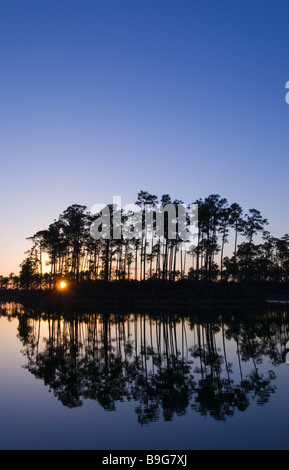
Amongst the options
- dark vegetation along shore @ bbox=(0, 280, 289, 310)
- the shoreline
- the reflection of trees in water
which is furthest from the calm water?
dark vegetation along shore @ bbox=(0, 280, 289, 310)

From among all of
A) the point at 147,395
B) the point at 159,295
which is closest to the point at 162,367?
the point at 147,395

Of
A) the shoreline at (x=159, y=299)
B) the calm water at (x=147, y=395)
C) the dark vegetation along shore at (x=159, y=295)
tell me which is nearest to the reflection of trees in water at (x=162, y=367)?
the calm water at (x=147, y=395)

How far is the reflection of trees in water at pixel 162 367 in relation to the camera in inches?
445

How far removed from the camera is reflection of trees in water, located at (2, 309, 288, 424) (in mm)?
11305

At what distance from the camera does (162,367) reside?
15.9m

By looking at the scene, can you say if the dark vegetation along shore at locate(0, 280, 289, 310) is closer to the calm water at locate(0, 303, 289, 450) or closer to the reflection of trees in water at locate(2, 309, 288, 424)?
the reflection of trees in water at locate(2, 309, 288, 424)

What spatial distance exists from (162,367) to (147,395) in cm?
413

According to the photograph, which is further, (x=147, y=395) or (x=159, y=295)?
(x=159, y=295)

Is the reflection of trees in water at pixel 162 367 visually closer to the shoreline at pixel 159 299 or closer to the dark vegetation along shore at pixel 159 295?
the shoreline at pixel 159 299

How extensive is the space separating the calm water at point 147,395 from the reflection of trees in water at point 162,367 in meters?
0.05

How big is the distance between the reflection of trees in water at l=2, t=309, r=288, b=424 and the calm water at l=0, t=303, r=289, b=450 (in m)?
0.05

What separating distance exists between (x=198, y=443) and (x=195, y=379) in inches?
220

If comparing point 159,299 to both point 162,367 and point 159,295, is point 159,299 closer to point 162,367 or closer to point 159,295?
point 159,295

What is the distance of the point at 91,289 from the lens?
63500 millimetres
